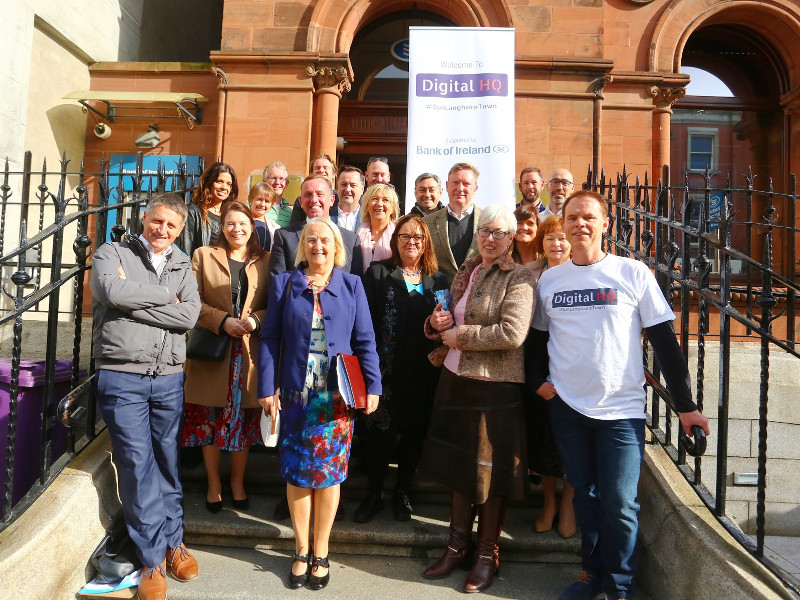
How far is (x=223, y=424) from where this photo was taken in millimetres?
3600

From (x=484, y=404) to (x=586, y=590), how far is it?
101 centimetres

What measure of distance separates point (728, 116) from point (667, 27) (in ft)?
6.95

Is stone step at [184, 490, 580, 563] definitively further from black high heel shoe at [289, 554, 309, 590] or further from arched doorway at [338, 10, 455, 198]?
arched doorway at [338, 10, 455, 198]

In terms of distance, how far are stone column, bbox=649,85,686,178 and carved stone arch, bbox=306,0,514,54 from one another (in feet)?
8.26

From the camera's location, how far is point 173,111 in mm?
9023

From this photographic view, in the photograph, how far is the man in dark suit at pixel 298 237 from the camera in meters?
3.74

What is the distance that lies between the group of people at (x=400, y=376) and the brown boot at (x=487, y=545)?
11 mm

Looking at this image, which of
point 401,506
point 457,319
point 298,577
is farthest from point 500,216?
point 298,577

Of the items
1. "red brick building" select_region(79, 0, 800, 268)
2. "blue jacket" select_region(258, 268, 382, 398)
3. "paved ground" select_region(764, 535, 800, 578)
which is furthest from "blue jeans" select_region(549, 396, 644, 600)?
"red brick building" select_region(79, 0, 800, 268)

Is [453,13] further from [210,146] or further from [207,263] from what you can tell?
[207,263]

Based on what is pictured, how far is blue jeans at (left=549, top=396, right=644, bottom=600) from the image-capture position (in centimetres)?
270

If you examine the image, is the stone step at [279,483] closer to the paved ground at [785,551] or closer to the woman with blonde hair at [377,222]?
the woman with blonde hair at [377,222]

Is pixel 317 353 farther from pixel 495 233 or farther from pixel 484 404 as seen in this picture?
pixel 495 233

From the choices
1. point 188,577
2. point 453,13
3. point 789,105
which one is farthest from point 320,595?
point 789,105
